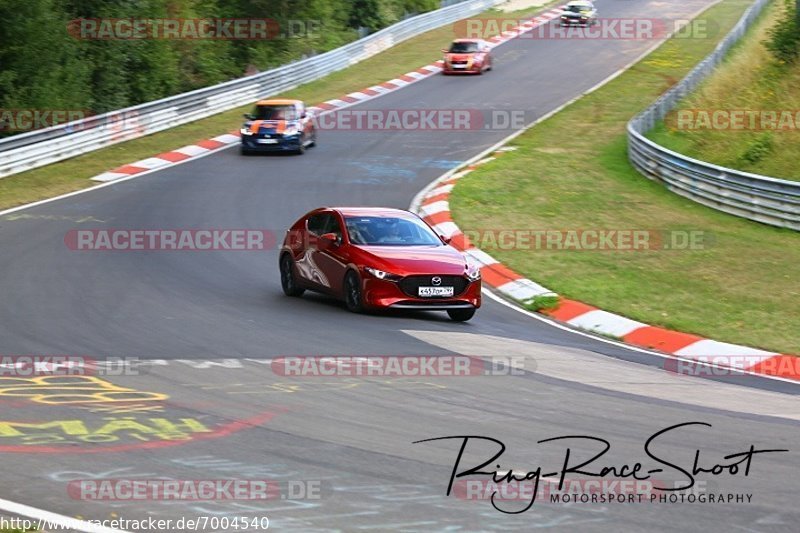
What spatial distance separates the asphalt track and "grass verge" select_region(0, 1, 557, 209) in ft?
16.0

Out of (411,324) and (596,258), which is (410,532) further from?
(596,258)

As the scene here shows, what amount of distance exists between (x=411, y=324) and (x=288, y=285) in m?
2.90

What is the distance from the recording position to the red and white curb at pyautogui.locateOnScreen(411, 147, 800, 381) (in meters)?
14.6

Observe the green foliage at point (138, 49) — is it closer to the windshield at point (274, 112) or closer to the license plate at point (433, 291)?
the windshield at point (274, 112)

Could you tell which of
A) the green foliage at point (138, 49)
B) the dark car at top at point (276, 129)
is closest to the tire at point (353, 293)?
the dark car at top at point (276, 129)

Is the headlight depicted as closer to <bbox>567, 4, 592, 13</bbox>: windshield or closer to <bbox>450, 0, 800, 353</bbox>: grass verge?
<bbox>450, 0, 800, 353</bbox>: grass verge

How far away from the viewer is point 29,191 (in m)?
28.0

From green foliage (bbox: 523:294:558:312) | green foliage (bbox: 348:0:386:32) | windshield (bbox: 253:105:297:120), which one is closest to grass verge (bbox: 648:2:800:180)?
windshield (bbox: 253:105:297:120)

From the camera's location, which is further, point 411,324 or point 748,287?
point 748,287

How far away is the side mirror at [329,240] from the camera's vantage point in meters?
17.2

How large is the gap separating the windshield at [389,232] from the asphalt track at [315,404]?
1.05m

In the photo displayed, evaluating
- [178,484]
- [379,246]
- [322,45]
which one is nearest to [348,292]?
[379,246]

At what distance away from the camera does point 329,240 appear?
56.7 ft

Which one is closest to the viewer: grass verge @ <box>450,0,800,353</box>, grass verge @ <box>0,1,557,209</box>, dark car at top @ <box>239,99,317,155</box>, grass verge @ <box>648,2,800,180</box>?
grass verge @ <box>450,0,800,353</box>
